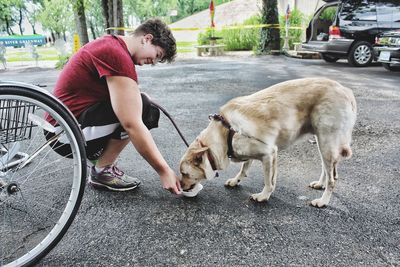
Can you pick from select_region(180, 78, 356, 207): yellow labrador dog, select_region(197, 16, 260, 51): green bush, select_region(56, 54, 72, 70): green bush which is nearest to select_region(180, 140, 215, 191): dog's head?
select_region(180, 78, 356, 207): yellow labrador dog

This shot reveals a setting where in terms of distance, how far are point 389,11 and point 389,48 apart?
1987mm

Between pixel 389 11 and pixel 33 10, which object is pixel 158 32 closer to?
pixel 389 11

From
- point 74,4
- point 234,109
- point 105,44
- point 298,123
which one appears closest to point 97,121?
point 105,44

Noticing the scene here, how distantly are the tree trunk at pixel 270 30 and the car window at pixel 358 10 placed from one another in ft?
15.7

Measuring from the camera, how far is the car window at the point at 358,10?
34.6 feet

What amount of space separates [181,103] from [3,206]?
425 cm

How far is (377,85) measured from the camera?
7805mm

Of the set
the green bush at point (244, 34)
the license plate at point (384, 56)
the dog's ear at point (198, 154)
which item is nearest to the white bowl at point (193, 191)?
the dog's ear at point (198, 154)

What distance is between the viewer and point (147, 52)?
2605 mm

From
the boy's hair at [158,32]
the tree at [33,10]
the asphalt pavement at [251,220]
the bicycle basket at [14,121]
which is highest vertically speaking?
the tree at [33,10]

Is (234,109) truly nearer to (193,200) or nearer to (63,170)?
(193,200)

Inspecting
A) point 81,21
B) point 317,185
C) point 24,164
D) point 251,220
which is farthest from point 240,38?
point 24,164

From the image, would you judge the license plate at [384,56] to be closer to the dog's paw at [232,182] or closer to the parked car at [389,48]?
the parked car at [389,48]

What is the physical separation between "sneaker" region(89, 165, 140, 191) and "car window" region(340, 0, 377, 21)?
10359 mm
